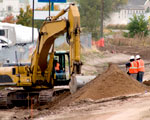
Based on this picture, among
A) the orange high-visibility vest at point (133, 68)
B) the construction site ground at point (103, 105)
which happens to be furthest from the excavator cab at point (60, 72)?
the orange high-visibility vest at point (133, 68)

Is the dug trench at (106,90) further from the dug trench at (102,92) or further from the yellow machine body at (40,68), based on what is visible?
the yellow machine body at (40,68)

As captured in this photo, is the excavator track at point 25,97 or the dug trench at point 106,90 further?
the excavator track at point 25,97

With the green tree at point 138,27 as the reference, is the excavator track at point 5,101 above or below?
above

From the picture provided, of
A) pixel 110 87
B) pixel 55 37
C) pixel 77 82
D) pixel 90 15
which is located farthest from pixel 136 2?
pixel 110 87

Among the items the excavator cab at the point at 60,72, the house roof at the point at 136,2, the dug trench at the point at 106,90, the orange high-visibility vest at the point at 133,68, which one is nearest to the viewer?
the dug trench at the point at 106,90

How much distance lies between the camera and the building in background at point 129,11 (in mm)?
127812

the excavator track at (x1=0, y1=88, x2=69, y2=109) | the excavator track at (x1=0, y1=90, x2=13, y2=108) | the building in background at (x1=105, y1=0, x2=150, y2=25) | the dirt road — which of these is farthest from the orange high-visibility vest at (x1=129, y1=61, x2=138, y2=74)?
the building in background at (x1=105, y1=0, x2=150, y2=25)

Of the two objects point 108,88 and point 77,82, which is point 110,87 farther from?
point 77,82

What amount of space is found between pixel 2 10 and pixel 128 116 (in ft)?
485

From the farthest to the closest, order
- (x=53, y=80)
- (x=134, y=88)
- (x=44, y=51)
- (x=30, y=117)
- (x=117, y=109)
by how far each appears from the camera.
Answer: (x=53, y=80) → (x=44, y=51) → (x=134, y=88) → (x=30, y=117) → (x=117, y=109)

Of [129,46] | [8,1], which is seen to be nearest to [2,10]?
[8,1]

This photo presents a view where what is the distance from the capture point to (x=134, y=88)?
15203 millimetres

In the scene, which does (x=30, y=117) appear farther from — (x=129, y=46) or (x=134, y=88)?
(x=129, y=46)

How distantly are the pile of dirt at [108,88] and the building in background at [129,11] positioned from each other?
347 ft
